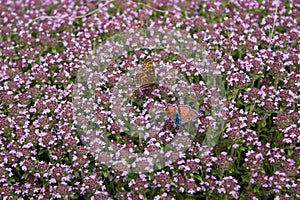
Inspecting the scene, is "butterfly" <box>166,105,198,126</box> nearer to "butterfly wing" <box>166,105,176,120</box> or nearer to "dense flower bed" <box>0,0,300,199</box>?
"butterfly wing" <box>166,105,176,120</box>

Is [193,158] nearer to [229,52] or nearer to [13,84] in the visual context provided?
[229,52]

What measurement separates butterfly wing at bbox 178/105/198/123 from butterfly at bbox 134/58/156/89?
23.5 inches

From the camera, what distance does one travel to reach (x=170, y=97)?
4.45 metres

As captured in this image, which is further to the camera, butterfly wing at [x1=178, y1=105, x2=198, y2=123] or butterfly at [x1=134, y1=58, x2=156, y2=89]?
butterfly at [x1=134, y1=58, x2=156, y2=89]

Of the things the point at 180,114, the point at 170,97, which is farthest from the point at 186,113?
the point at 170,97

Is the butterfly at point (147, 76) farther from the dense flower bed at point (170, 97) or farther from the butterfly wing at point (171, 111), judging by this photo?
the butterfly wing at point (171, 111)

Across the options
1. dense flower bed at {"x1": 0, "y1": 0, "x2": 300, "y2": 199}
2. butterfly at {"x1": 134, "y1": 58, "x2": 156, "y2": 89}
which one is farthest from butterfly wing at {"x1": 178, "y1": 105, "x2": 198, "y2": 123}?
butterfly at {"x1": 134, "y1": 58, "x2": 156, "y2": 89}

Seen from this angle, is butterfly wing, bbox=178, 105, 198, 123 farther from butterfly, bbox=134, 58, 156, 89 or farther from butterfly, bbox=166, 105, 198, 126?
butterfly, bbox=134, 58, 156, 89

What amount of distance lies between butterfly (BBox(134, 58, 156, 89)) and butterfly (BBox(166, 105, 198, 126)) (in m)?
0.52

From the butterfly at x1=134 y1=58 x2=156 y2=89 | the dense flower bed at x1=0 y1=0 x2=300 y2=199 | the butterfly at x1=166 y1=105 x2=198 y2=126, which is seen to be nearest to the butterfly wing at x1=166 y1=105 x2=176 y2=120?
the butterfly at x1=166 y1=105 x2=198 y2=126

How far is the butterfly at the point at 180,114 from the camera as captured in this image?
3798 mm

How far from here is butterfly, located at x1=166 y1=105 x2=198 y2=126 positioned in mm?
3798

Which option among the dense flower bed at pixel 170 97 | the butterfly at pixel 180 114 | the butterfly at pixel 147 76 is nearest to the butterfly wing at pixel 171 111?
the butterfly at pixel 180 114

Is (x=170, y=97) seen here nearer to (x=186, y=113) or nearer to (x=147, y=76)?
(x=147, y=76)
